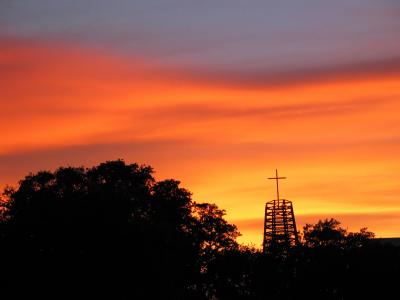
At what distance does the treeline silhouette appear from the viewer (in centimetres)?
6900

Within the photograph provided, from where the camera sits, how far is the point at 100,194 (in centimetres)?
7331

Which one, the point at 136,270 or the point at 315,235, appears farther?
the point at 315,235

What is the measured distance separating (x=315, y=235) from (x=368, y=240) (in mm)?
A: 5849

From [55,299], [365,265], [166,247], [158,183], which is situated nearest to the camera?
[55,299]

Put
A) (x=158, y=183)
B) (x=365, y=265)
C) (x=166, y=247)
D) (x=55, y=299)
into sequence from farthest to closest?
(x=158, y=183), (x=365, y=265), (x=166, y=247), (x=55, y=299)

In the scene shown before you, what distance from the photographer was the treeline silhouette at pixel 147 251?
69.0 meters

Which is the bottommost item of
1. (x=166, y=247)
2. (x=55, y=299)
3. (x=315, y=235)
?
(x=55, y=299)

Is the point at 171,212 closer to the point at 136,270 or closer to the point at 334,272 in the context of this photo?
the point at 334,272

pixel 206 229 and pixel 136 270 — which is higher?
pixel 206 229

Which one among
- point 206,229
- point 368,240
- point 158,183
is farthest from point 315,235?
point 158,183

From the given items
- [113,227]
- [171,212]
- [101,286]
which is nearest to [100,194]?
[113,227]

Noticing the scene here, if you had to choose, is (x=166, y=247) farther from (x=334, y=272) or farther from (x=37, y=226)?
(x=334, y=272)

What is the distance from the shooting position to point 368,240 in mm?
100562

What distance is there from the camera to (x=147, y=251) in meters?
71.1
